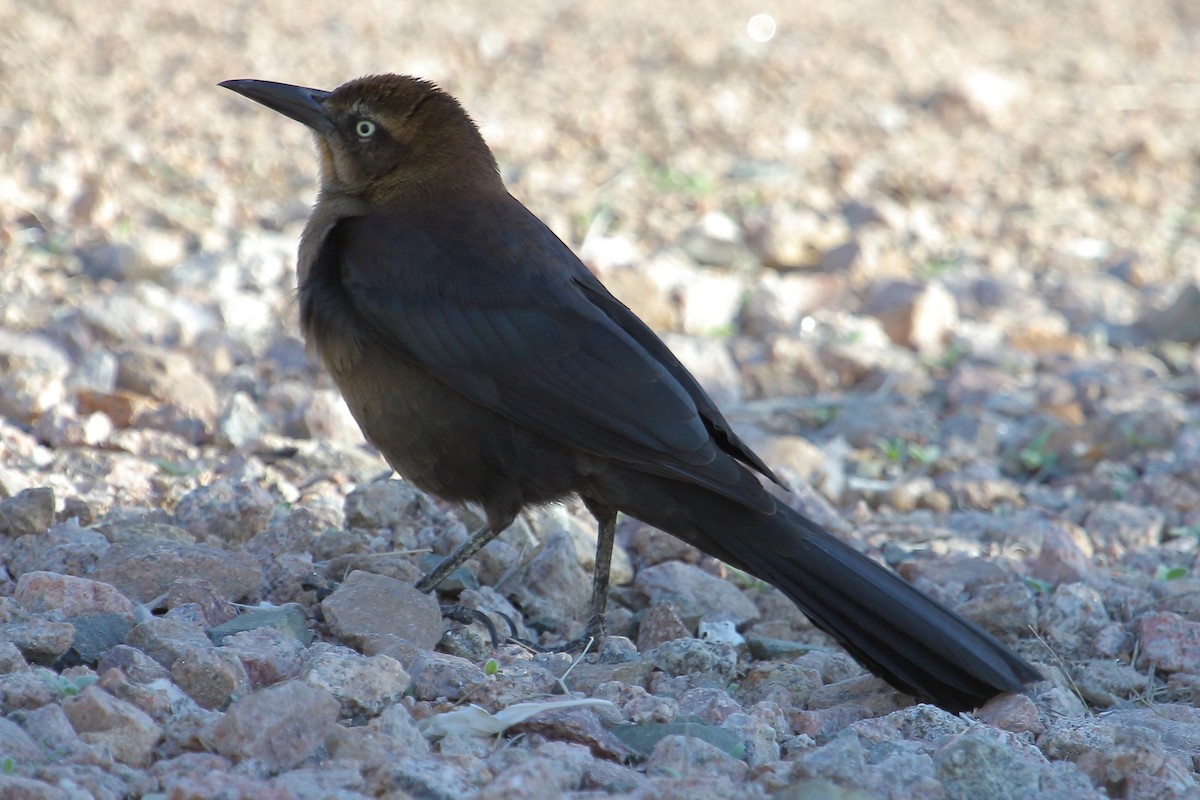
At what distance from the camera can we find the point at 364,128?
4.66 m

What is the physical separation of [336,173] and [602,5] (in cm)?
785

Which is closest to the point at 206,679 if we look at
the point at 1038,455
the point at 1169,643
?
the point at 1169,643

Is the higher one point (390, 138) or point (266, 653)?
point (390, 138)

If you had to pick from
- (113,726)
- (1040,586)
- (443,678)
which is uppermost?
(1040,586)

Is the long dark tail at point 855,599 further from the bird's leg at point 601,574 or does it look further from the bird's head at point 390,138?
the bird's head at point 390,138

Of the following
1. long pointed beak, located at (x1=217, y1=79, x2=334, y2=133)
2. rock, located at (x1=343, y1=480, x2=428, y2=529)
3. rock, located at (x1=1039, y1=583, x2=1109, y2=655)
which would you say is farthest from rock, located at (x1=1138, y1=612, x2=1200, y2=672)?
long pointed beak, located at (x1=217, y1=79, x2=334, y2=133)

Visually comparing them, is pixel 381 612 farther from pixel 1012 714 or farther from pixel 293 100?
pixel 293 100

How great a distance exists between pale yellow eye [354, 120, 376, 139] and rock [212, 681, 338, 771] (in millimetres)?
2236

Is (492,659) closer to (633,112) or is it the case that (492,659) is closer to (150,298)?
(150,298)

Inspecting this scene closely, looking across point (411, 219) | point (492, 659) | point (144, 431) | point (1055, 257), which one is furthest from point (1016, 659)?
point (1055, 257)

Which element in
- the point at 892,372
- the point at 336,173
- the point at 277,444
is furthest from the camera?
the point at 892,372

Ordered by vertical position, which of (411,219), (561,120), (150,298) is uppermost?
(561,120)

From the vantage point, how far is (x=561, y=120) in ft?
30.2

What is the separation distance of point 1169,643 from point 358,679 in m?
2.25
